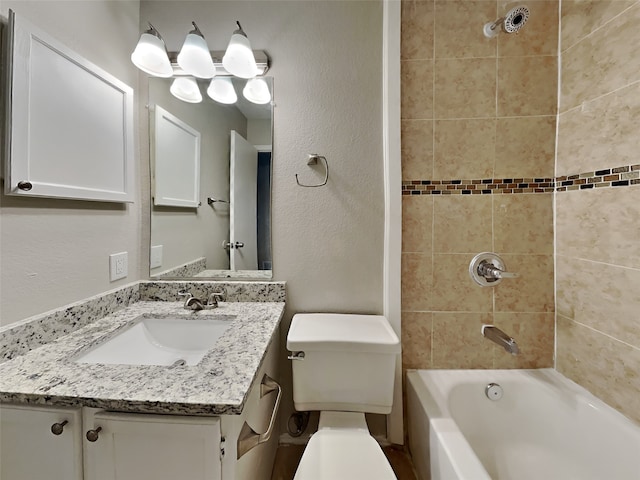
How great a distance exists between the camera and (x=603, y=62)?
1.13m

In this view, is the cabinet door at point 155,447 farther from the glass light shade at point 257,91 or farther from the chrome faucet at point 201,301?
the glass light shade at point 257,91

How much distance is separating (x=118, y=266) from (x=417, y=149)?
151cm

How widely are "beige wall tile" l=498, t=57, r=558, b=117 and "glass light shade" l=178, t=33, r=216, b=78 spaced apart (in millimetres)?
1396

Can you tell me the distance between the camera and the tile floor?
4.17ft

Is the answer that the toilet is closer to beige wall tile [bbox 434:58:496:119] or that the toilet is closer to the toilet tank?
the toilet tank

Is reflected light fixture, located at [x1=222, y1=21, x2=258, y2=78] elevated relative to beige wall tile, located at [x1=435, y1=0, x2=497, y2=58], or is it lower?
lower

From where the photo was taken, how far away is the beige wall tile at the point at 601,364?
1.04 m

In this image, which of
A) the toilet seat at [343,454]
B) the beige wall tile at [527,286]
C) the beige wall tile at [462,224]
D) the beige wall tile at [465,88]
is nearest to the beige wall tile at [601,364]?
the beige wall tile at [527,286]

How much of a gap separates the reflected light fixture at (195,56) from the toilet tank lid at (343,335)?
1.24m

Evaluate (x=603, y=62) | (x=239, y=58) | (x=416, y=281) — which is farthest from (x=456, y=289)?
(x=239, y=58)

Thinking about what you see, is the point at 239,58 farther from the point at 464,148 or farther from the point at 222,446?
the point at 222,446

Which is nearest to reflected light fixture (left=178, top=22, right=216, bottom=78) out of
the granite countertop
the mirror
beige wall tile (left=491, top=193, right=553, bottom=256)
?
the mirror

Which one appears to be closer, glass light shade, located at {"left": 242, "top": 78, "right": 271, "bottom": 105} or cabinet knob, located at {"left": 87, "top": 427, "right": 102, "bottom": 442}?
cabinet knob, located at {"left": 87, "top": 427, "right": 102, "bottom": 442}

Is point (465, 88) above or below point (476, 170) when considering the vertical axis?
above
